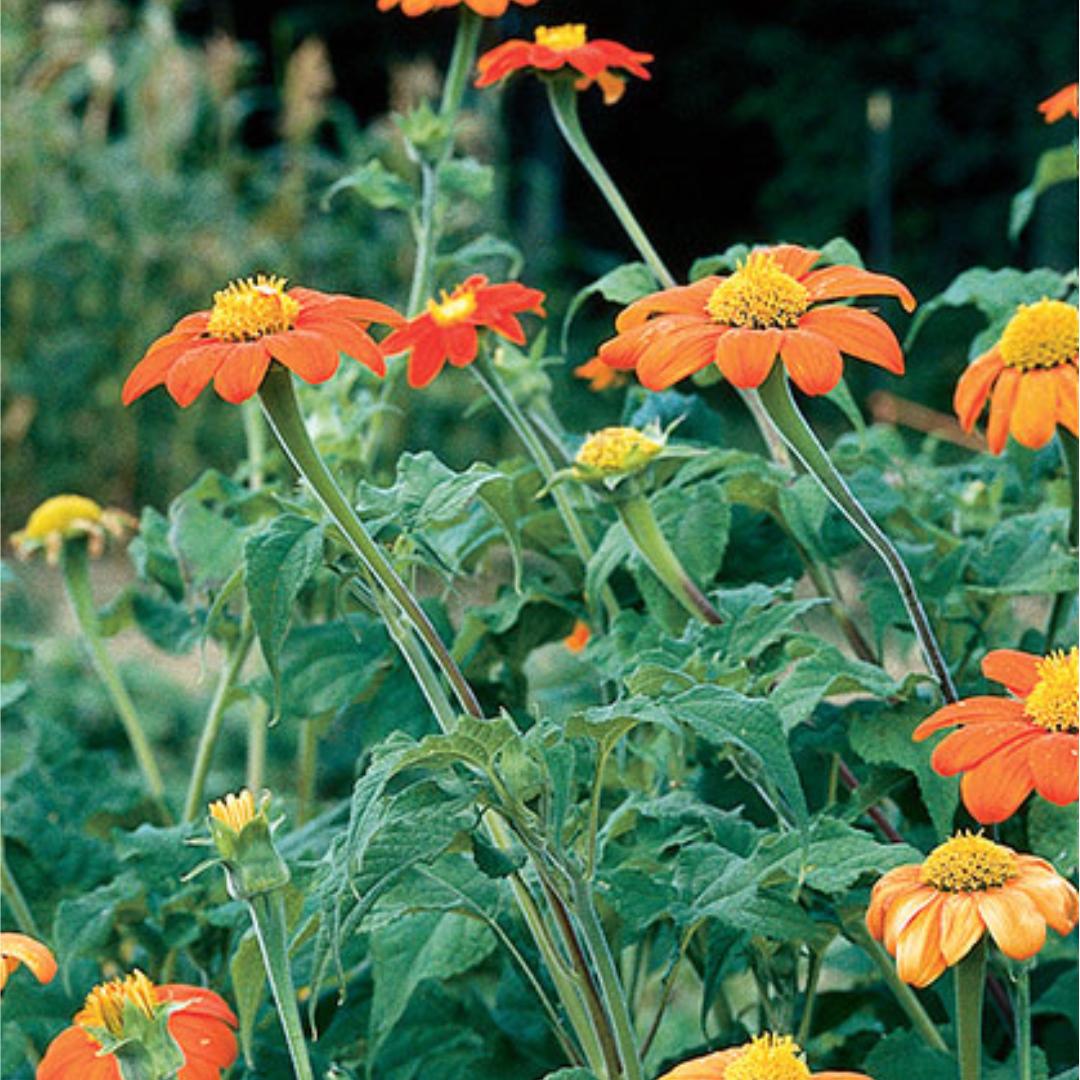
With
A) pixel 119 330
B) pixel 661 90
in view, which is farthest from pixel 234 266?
pixel 661 90

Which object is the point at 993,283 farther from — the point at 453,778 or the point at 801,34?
the point at 801,34

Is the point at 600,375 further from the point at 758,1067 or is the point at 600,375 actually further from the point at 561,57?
the point at 758,1067

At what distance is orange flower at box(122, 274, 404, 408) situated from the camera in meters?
0.66

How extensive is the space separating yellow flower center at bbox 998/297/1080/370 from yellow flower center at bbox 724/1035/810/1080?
1.00ft

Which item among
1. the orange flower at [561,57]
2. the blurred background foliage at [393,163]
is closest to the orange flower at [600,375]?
the orange flower at [561,57]

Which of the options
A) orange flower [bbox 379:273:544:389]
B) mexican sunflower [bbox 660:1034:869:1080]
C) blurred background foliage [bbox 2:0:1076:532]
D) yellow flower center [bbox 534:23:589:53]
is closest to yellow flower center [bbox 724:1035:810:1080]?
mexican sunflower [bbox 660:1034:869:1080]

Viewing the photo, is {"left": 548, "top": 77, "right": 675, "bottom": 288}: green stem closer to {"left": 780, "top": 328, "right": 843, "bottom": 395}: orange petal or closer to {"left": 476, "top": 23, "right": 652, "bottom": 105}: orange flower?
{"left": 476, "top": 23, "right": 652, "bottom": 105}: orange flower

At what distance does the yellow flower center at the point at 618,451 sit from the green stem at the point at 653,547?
0.05 ft

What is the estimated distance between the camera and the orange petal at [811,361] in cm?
68

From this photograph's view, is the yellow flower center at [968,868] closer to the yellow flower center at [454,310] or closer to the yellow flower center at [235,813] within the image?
the yellow flower center at [235,813]

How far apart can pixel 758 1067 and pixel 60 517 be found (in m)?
0.63

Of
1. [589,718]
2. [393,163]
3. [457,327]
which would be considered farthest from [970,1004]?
[393,163]

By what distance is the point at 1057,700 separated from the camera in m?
0.69

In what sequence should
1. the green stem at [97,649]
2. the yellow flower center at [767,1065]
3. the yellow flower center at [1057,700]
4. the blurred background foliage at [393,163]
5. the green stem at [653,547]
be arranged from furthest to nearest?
the blurred background foliage at [393,163], the green stem at [97,649], the green stem at [653,547], the yellow flower center at [1057,700], the yellow flower center at [767,1065]
